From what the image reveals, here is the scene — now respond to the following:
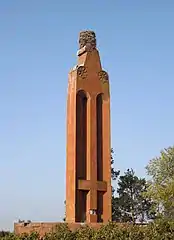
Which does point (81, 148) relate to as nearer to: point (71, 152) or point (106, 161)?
point (71, 152)

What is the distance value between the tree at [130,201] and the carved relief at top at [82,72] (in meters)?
13.3

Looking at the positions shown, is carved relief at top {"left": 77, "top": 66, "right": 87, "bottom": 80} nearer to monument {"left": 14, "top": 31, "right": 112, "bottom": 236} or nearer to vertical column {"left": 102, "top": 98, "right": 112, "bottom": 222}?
monument {"left": 14, "top": 31, "right": 112, "bottom": 236}

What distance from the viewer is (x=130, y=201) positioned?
39.8 meters

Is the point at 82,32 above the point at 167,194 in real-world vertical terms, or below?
above

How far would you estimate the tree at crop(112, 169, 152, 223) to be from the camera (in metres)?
38.9

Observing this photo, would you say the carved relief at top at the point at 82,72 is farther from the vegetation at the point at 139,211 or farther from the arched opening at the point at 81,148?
the vegetation at the point at 139,211

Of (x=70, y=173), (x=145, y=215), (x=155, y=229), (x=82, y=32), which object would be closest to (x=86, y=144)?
(x=70, y=173)

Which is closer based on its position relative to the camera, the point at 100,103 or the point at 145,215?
the point at 100,103

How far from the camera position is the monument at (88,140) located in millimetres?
27062

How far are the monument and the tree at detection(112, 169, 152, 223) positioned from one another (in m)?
11.0

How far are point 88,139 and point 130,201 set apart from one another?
13.4 metres

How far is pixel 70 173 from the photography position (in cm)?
2717

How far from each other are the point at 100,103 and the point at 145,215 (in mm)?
14389

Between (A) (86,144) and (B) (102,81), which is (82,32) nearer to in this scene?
(B) (102,81)
